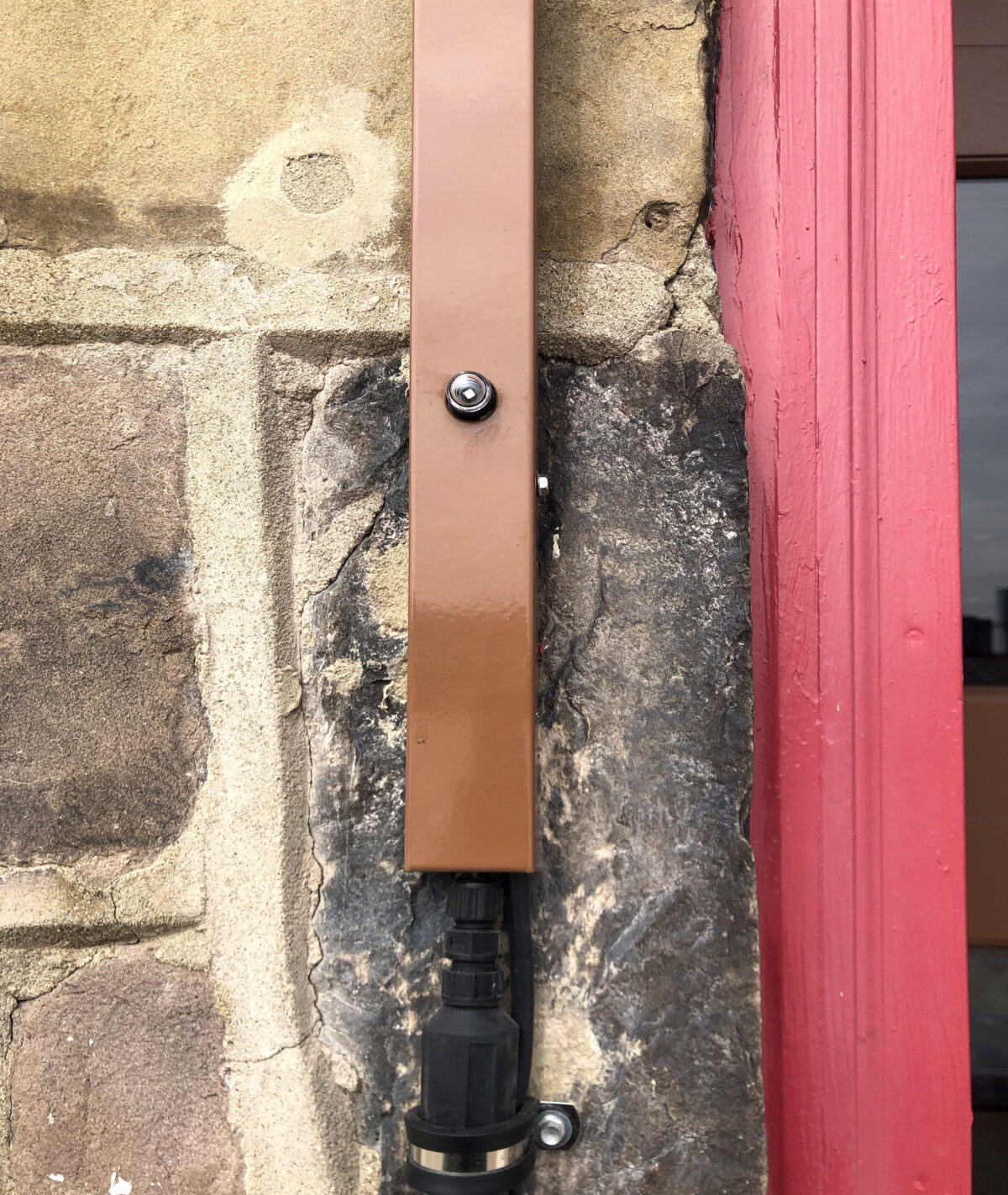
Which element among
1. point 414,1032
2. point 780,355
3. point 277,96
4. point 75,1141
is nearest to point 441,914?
point 414,1032

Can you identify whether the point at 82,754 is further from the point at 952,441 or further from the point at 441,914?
the point at 952,441

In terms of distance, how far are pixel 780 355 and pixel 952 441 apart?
17cm

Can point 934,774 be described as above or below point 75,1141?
above

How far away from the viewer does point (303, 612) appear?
0.70 m

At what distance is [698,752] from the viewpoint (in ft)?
2.22

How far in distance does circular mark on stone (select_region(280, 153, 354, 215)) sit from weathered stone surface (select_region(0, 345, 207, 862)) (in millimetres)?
174

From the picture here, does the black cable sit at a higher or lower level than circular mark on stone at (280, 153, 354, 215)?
lower

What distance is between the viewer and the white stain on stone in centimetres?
71

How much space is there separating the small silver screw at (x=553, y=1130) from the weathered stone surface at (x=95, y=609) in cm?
37

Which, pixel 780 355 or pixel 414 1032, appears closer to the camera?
pixel 414 1032

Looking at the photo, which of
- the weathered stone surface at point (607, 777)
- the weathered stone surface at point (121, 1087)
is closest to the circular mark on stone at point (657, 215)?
the weathered stone surface at point (607, 777)

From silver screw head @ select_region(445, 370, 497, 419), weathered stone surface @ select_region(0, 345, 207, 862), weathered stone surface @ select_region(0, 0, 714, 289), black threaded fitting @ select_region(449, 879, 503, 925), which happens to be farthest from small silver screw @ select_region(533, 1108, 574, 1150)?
weathered stone surface @ select_region(0, 0, 714, 289)

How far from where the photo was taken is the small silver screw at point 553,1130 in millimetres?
654

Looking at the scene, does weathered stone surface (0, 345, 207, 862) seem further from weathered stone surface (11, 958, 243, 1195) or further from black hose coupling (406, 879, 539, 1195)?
black hose coupling (406, 879, 539, 1195)
